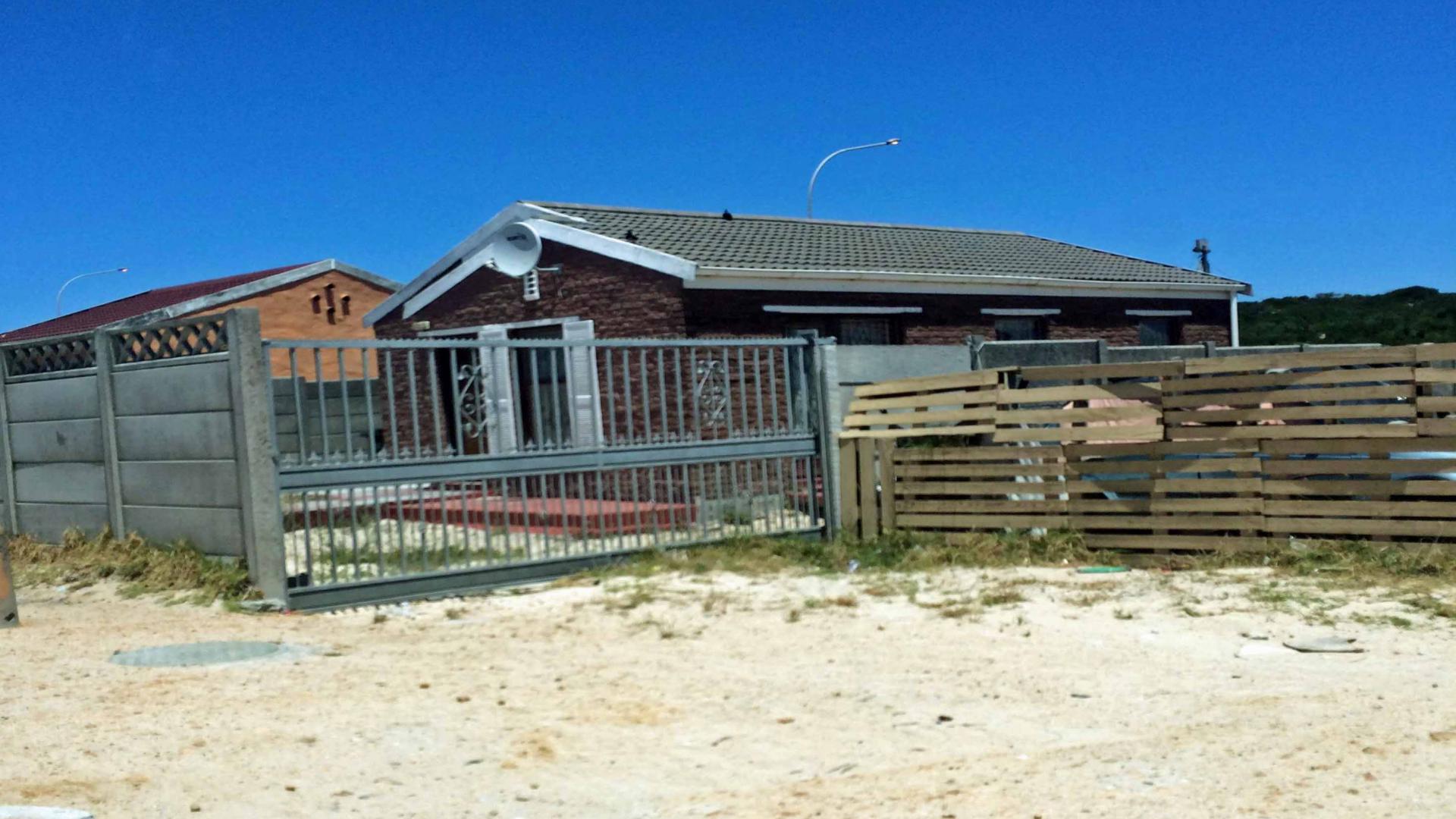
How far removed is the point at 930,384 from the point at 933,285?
6361 mm

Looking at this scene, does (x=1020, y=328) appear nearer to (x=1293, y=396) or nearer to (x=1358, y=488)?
(x=1293, y=396)

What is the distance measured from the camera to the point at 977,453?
34.4 feet

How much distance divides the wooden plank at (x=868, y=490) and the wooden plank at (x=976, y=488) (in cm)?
26

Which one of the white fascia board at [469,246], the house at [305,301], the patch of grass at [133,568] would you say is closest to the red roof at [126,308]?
the house at [305,301]

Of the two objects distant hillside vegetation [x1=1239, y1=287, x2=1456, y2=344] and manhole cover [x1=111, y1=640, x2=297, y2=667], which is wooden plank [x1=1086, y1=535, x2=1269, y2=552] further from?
distant hillside vegetation [x1=1239, y1=287, x2=1456, y2=344]

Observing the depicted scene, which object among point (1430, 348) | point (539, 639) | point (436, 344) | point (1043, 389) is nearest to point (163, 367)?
point (436, 344)

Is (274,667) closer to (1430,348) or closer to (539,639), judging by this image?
(539,639)

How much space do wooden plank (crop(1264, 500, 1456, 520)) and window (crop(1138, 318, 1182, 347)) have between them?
11195 millimetres

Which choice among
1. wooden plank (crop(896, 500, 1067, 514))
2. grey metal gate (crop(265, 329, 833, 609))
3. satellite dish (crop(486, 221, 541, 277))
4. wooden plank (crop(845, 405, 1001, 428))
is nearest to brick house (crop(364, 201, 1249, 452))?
satellite dish (crop(486, 221, 541, 277))

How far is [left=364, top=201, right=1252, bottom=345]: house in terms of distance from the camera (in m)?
14.9

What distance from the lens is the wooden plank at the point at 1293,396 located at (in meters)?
9.05

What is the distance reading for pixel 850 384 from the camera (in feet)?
39.3

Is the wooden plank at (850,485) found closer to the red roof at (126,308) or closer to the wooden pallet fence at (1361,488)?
the wooden pallet fence at (1361,488)

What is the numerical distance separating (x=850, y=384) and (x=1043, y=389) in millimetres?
2113
